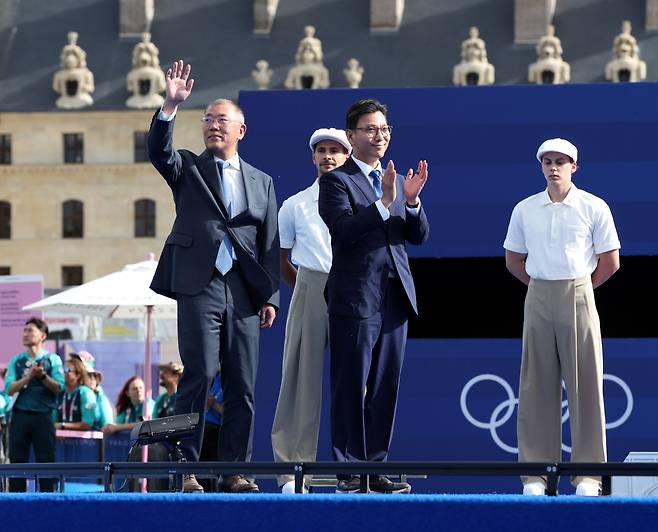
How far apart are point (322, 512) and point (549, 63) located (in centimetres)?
7079

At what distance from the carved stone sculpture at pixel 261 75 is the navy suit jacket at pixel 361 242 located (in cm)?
6963

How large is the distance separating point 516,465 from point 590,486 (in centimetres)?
138

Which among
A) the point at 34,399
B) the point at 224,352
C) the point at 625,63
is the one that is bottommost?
the point at 34,399

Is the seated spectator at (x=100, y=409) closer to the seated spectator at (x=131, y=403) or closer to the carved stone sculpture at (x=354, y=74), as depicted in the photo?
the seated spectator at (x=131, y=403)

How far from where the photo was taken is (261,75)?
7594 cm

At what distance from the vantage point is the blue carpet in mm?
4512

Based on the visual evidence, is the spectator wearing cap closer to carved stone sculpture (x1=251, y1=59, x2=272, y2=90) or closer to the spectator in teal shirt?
the spectator in teal shirt

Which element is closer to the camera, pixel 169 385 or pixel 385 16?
pixel 169 385

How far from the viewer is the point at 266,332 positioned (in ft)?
26.4

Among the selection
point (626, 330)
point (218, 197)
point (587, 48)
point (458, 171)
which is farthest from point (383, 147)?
point (587, 48)

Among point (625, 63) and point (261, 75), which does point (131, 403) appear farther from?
point (261, 75)

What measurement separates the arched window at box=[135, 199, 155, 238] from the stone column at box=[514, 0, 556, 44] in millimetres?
19561

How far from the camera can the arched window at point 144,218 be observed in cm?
7806

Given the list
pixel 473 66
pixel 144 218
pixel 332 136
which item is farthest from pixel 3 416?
pixel 144 218
